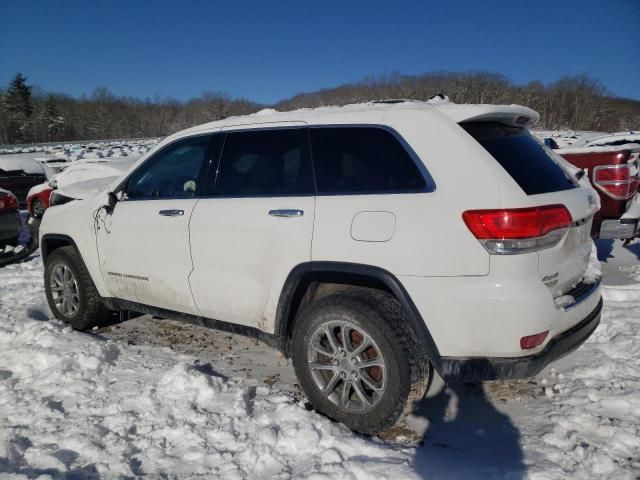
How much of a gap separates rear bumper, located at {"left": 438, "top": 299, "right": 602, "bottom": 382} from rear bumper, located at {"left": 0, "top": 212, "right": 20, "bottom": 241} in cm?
768

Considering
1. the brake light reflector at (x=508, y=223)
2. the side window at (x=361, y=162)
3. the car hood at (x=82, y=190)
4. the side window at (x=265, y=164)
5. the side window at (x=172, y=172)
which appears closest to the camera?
the brake light reflector at (x=508, y=223)

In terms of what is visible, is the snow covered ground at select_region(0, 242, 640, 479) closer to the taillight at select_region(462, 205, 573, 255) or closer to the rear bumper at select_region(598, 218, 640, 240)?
the taillight at select_region(462, 205, 573, 255)

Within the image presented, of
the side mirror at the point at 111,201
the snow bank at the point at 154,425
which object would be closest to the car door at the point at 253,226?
the snow bank at the point at 154,425

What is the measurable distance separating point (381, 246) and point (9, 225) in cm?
743

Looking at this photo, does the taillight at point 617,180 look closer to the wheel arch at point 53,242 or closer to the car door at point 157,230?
the car door at point 157,230

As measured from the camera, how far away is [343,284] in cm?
295

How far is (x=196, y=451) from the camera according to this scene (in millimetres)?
2605

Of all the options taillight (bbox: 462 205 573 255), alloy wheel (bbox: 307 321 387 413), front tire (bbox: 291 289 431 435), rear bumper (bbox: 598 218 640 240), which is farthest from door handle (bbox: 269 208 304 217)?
rear bumper (bbox: 598 218 640 240)

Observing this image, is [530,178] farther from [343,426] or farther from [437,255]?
[343,426]

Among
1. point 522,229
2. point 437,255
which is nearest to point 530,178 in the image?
point 522,229

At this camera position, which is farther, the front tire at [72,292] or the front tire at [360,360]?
the front tire at [72,292]

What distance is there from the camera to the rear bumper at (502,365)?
7.98 ft

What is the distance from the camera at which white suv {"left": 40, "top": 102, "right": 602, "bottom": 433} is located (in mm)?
2391

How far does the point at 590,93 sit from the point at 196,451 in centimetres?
10267
